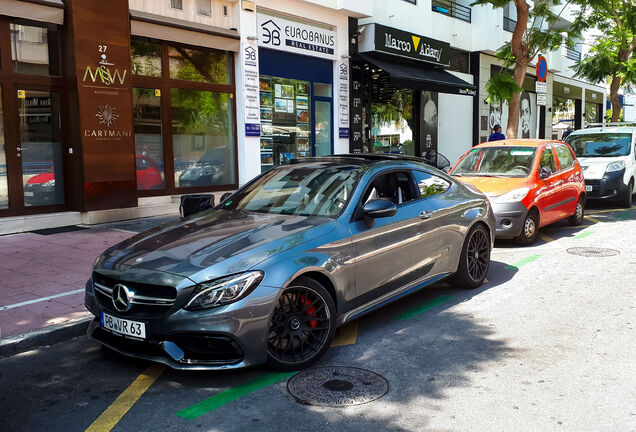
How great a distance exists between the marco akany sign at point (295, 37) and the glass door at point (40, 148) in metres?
5.15

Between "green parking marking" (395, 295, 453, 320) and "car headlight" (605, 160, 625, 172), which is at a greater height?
"car headlight" (605, 160, 625, 172)

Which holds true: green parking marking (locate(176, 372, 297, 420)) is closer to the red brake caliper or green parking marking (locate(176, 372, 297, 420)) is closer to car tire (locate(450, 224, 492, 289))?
the red brake caliper

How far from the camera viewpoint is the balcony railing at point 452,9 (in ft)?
66.5

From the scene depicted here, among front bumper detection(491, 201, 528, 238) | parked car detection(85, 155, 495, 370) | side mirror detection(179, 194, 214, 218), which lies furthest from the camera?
front bumper detection(491, 201, 528, 238)

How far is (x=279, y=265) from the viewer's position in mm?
4035

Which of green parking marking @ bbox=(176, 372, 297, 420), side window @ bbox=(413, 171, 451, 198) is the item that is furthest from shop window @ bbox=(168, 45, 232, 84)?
green parking marking @ bbox=(176, 372, 297, 420)

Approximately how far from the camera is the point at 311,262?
167 inches

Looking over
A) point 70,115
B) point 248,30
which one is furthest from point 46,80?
point 248,30

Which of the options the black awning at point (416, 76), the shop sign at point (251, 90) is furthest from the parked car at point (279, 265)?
the black awning at point (416, 76)

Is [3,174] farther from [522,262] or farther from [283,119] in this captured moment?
[522,262]

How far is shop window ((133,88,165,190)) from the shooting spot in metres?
11.5

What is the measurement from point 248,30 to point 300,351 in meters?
10.4

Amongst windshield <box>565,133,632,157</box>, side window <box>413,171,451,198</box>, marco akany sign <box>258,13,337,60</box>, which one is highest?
marco akany sign <box>258,13,337,60</box>

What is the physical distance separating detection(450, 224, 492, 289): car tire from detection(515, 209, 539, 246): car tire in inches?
93.6
